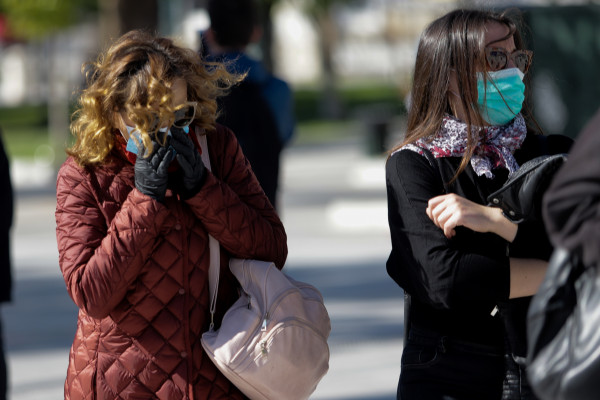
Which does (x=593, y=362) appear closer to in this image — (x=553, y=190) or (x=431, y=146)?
(x=553, y=190)

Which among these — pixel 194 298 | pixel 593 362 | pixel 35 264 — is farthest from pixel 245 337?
pixel 35 264

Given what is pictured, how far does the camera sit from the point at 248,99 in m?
5.22

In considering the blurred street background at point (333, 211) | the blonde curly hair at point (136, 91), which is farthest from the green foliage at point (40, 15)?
the blonde curly hair at point (136, 91)

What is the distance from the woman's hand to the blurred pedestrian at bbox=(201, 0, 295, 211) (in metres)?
2.48

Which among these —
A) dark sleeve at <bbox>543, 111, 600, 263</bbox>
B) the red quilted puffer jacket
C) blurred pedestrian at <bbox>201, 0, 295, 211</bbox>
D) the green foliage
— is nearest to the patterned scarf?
the red quilted puffer jacket

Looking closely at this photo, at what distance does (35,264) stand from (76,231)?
9.14 metres

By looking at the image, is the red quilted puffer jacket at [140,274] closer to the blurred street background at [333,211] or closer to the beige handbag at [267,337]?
the beige handbag at [267,337]

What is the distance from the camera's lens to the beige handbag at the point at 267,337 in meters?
2.92

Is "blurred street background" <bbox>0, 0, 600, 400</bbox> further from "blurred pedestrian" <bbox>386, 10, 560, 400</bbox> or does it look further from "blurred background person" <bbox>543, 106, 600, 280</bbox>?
"blurred background person" <bbox>543, 106, 600, 280</bbox>

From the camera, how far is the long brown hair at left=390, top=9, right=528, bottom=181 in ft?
9.42

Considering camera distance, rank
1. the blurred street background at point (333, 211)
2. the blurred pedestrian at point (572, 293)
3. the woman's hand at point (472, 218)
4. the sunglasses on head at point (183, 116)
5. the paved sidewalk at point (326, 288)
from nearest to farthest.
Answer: the blurred pedestrian at point (572, 293) < the woman's hand at point (472, 218) < the sunglasses on head at point (183, 116) < the paved sidewalk at point (326, 288) < the blurred street background at point (333, 211)

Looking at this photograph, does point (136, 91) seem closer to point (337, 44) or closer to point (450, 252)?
point (450, 252)

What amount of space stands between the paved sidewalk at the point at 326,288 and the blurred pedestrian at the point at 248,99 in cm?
179

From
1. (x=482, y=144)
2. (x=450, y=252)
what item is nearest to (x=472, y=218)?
(x=450, y=252)
